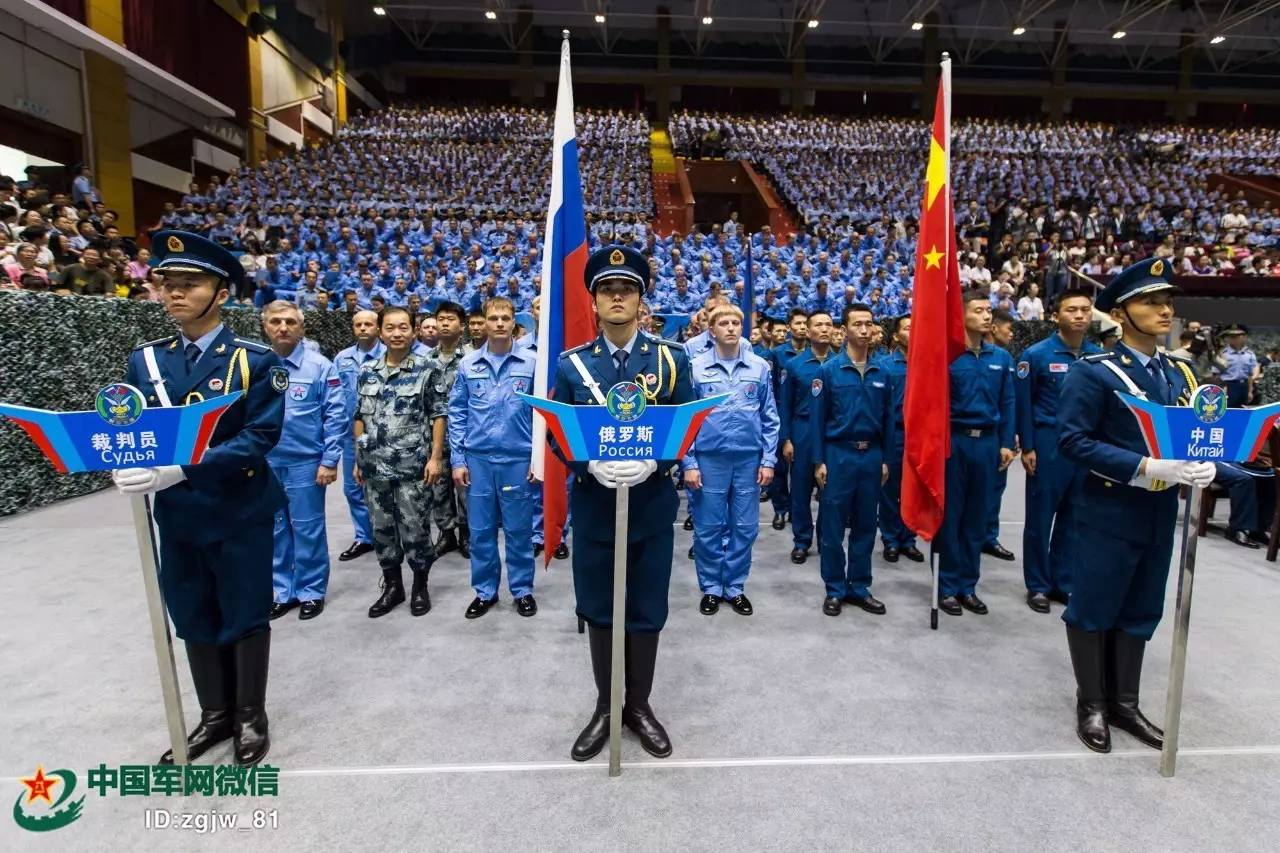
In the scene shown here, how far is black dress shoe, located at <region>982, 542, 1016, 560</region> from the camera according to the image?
497 centimetres

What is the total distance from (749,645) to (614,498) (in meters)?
1.44

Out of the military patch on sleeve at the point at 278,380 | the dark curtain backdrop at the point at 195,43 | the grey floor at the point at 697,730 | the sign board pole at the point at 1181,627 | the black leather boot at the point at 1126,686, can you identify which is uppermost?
the dark curtain backdrop at the point at 195,43

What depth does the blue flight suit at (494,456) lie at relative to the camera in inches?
149

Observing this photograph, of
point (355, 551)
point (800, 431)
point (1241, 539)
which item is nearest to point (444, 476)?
point (355, 551)

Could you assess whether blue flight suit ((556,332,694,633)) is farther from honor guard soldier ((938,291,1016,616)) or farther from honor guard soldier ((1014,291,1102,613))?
honor guard soldier ((1014,291,1102,613))

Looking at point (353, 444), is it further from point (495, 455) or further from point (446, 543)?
point (495, 455)

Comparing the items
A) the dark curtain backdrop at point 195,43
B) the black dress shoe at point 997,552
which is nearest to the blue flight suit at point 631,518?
the black dress shoe at point 997,552

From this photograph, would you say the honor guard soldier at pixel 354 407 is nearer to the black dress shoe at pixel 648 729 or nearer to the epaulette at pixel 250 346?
the epaulette at pixel 250 346

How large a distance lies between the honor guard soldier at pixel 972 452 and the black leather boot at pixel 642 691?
2015 mm

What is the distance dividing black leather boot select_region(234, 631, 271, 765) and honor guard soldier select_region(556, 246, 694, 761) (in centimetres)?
111

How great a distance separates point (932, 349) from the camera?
354cm

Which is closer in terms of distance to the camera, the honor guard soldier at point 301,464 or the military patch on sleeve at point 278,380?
the military patch on sleeve at point 278,380

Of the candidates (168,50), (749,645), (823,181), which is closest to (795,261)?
(823,181)

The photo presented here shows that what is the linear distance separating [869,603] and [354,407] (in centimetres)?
382
